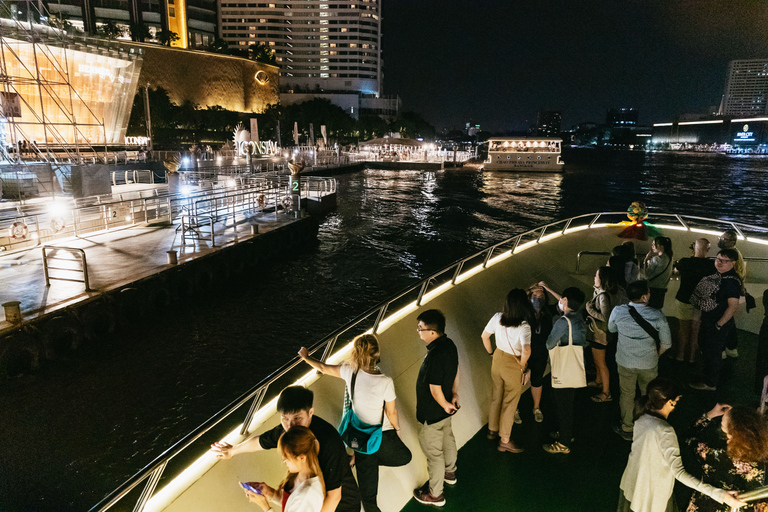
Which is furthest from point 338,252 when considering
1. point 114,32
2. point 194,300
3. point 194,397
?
point 114,32

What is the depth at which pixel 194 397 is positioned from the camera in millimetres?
9930

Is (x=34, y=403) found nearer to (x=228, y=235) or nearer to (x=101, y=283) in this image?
(x=101, y=283)

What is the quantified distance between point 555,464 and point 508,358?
1288 mm

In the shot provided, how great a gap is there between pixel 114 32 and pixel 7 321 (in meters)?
94.2

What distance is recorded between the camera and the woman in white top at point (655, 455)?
3.09m

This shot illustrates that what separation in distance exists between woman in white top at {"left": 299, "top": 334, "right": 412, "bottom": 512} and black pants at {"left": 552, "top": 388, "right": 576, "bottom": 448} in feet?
6.69

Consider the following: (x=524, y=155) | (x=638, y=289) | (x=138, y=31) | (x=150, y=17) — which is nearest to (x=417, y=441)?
(x=638, y=289)

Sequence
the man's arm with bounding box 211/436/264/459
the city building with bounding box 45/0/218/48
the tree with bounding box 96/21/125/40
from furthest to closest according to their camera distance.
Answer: the city building with bounding box 45/0/218/48 < the tree with bounding box 96/21/125/40 < the man's arm with bounding box 211/436/264/459

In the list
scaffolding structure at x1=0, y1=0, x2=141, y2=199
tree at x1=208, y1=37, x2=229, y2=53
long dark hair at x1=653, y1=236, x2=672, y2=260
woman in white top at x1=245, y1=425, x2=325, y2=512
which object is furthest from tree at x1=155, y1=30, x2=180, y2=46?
woman in white top at x1=245, y1=425, x2=325, y2=512

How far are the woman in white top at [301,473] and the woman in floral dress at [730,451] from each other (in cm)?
243

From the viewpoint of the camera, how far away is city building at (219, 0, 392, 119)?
464 feet

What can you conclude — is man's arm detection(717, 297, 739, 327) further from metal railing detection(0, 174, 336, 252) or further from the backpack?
metal railing detection(0, 174, 336, 252)

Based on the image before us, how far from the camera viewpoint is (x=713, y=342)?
563cm

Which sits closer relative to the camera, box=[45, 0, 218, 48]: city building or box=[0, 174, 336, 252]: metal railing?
box=[0, 174, 336, 252]: metal railing
